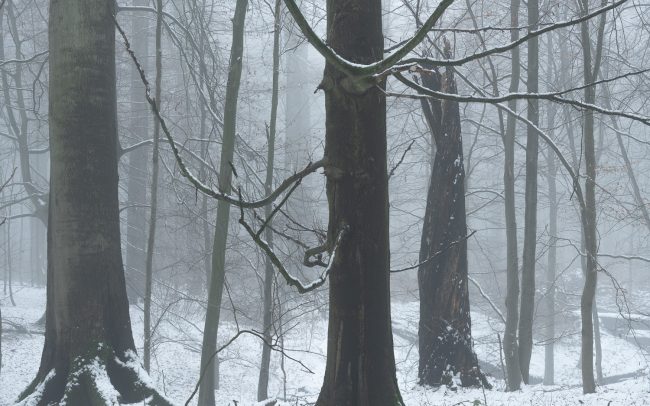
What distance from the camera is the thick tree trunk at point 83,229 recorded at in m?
5.92

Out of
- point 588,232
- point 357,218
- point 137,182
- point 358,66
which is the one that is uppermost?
point 137,182

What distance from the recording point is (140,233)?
21344 millimetres

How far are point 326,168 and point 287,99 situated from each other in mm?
28738

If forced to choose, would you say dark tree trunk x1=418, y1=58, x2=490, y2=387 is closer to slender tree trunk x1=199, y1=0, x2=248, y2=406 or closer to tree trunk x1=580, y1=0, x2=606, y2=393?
tree trunk x1=580, y1=0, x2=606, y2=393

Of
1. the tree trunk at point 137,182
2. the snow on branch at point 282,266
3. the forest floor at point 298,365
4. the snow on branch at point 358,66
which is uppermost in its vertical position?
the tree trunk at point 137,182

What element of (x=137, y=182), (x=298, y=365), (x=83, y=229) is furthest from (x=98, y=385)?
(x=137, y=182)

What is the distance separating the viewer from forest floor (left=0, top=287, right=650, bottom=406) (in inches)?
290

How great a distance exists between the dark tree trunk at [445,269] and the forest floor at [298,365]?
39 cm

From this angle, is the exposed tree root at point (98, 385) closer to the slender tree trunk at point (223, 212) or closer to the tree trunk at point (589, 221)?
the slender tree trunk at point (223, 212)

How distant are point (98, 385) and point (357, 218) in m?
3.60

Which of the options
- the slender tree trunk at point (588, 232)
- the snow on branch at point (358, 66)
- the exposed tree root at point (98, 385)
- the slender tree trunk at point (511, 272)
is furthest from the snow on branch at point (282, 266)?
the slender tree trunk at point (511, 272)

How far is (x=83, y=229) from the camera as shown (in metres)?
6.03

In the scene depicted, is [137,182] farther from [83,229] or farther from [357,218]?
[357,218]

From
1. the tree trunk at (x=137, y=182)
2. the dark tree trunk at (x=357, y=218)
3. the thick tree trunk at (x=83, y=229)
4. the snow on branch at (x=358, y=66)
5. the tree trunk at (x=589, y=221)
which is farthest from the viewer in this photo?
the tree trunk at (x=137, y=182)
